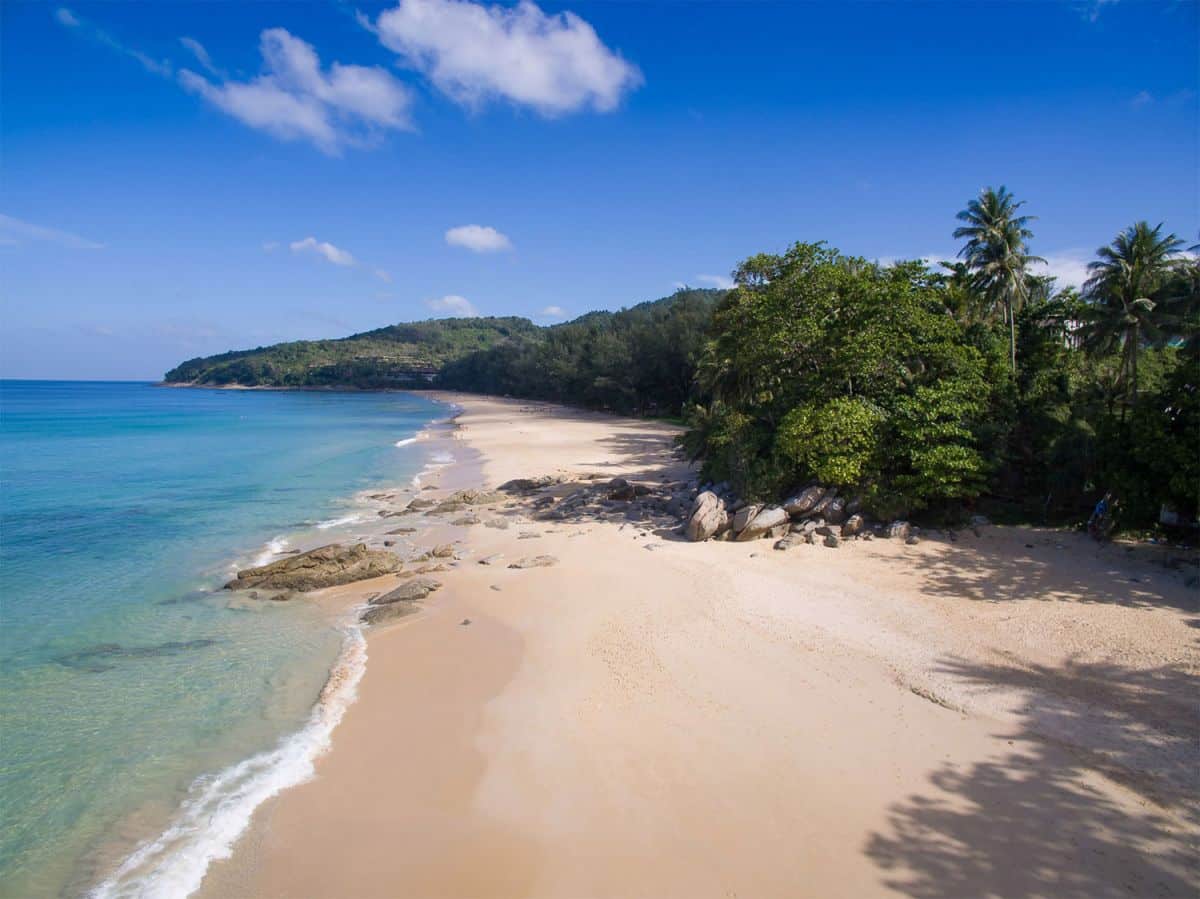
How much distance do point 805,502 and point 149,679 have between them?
14.8m

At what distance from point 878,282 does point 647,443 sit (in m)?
25.0

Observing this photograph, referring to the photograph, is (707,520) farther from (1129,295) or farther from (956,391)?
(1129,295)

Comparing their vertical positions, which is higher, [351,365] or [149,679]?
[351,365]

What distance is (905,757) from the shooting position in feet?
25.0

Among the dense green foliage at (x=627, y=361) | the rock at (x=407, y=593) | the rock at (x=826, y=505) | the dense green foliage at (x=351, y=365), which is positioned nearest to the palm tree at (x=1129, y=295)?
the rock at (x=826, y=505)

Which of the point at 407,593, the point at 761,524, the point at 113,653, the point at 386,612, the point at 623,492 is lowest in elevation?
the point at 113,653

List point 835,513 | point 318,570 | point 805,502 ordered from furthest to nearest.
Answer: point 805,502 → point 835,513 → point 318,570

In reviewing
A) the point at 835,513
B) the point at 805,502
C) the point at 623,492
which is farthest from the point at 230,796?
the point at 623,492

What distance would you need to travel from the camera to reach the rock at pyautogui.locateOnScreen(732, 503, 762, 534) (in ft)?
55.4

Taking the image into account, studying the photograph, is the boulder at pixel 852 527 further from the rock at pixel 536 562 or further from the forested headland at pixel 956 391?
the rock at pixel 536 562

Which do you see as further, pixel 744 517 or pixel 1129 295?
pixel 1129 295

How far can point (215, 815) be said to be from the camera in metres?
7.38

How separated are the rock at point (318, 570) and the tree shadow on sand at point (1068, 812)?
12.6 meters

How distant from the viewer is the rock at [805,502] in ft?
56.0
